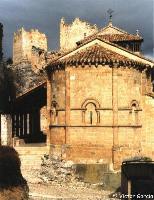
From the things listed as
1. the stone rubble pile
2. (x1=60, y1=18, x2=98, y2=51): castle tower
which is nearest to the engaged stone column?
the stone rubble pile

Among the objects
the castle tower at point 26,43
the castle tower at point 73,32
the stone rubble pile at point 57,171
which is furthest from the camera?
the castle tower at point 73,32

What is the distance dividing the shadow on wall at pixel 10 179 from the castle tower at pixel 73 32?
42998mm

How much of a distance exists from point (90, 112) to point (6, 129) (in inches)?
329

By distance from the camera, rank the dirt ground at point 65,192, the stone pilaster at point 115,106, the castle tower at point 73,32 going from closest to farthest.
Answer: the dirt ground at point 65,192 → the stone pilaster at point 115,106 → the castle tower at point 73,32

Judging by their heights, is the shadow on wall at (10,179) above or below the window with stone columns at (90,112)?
below

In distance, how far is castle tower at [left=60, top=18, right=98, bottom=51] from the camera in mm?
60562

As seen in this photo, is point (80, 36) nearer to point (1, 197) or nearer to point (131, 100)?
point (131, 100)

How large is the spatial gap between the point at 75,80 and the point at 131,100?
3576 millimetres

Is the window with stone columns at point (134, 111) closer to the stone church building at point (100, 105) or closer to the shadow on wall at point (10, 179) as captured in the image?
the stone church building at point (100, 105)

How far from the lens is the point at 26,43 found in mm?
57094

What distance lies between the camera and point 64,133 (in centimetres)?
2755

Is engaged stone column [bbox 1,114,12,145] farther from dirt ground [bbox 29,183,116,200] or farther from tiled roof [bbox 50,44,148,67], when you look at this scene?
dirt ground [bbox 29,183,116,200]

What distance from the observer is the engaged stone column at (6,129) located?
31956 millimetres

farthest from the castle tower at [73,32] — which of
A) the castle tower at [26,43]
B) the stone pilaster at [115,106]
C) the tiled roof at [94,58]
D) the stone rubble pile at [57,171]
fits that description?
the stone rubble pile at [57,171]
